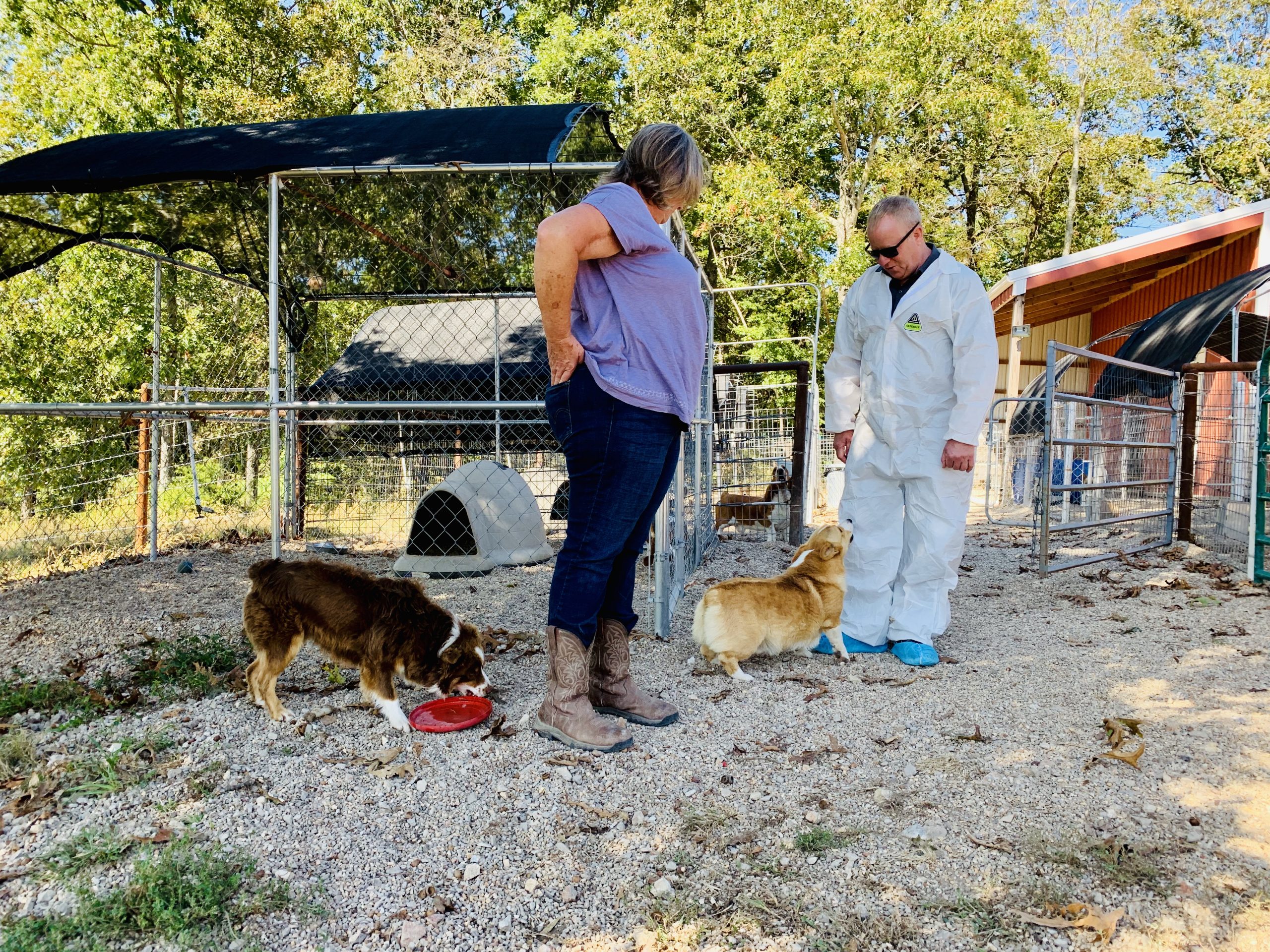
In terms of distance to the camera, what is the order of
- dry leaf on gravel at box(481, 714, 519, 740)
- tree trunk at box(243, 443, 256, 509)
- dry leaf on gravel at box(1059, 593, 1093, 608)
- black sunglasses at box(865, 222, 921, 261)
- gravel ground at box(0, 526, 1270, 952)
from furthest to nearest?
tree trunk at box(243, 443, 256, 509) < dry leaf on gravel at box(1059, 593, 1093, 608) < black sunglasses at box(865, 222, 921, 261) < dry leaf on gravel at box(481, 714, 519, 740) < gravel ground at box(0, 526, 1270, 952)

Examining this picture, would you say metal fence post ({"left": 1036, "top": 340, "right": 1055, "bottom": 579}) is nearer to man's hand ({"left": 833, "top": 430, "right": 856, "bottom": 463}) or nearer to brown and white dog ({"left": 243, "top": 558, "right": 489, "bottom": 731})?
man's hand ({"left": 833, "top": 430, "right": 856, "bottom": 463})

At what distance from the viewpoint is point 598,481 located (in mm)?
2604

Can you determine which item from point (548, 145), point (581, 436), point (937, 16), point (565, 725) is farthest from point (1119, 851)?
point (937, 16)

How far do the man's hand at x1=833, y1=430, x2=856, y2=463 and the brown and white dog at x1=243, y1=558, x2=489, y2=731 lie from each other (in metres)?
2.20

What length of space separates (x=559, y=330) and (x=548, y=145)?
2.25 metres

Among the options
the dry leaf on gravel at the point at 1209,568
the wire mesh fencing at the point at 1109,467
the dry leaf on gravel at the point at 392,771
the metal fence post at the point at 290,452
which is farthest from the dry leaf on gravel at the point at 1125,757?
the metal fence post at the point at 290,452

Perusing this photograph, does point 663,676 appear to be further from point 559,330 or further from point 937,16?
Answer: point 937,16

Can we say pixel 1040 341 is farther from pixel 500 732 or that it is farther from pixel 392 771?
pixel 392 771

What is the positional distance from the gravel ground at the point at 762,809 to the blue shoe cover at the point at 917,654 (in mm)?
104

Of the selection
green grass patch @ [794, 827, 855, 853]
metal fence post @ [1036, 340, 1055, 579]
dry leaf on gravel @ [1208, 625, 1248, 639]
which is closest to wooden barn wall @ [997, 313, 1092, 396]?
metal fence post @ [1036, 340, 1055, 579]

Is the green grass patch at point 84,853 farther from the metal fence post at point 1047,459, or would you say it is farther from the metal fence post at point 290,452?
the metal fence post at point 1047,459

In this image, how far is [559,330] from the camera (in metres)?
2.41

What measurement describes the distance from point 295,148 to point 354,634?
9.91 ft

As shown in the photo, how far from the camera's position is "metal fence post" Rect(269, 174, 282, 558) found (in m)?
4.16
